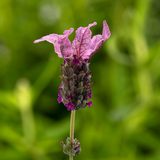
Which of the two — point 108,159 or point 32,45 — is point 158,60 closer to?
point 108,159

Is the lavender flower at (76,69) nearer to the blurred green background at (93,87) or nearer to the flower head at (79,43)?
the flower head at (79,43)

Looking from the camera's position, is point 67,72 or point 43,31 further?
point 43,31

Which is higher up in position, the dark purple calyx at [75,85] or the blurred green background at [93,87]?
the blurred green background at [93,87]

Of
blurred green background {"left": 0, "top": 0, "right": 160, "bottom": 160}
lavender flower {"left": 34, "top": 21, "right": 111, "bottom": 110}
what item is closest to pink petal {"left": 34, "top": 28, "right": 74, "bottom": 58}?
lavender flower {"left": 34, "top": 21, "right": 111, "bottom": 110}

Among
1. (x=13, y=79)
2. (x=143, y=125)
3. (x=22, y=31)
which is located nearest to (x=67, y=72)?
(x=143, y=125)

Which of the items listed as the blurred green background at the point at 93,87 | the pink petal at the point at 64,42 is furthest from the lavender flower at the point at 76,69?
the blurred green background at the point at 93,87

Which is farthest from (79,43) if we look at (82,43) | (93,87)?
(93,87)

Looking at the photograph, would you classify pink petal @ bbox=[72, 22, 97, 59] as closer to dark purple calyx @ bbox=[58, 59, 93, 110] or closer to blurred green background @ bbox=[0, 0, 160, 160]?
dark purple calyx @ bbox=[58, 59, 93, 110]
